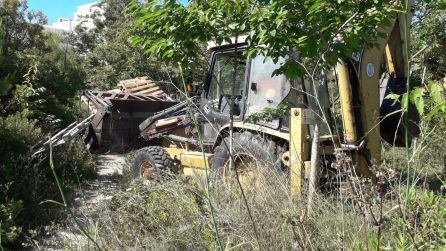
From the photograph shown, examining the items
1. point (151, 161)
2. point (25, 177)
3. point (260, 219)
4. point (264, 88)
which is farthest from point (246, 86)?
point (25, 177)

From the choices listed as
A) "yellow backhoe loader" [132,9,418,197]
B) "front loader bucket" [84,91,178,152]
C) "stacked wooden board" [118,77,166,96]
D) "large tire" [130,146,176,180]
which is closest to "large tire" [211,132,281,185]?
"yellow backhoe loader" [132,9,418,197]

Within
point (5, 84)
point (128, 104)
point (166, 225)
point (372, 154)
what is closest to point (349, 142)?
point (372, 154)

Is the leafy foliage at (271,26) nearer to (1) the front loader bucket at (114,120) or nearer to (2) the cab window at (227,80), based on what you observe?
(2) the cab window at (227,80)

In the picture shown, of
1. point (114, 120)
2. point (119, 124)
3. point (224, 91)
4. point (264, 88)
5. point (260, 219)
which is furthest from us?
point (119, 124)

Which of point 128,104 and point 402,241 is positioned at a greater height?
point 128,104

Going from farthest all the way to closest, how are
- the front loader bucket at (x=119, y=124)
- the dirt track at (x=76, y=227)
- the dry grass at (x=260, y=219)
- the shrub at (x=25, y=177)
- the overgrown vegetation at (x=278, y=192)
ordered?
the front loader bucket at (x=119, y=124) < the shrub at (x=25, y=177) < the dirt track at (x=76, y=227) < the dry grass at (x=260, y=219) < the overgrown vegetation at (x=278, y=192)

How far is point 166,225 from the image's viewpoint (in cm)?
359

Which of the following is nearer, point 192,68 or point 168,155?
point 192,68

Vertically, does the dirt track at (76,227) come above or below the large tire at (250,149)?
below

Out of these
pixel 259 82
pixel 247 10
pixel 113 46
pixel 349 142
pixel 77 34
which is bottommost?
pixel 349 142

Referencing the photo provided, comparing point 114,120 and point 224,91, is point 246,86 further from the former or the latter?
point 114,120

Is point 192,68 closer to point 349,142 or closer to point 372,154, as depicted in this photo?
point 349,142

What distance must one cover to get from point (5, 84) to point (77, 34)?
32.4 meters

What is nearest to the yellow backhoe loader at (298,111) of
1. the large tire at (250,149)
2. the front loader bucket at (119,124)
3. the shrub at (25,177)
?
the large tire at (250,149)
